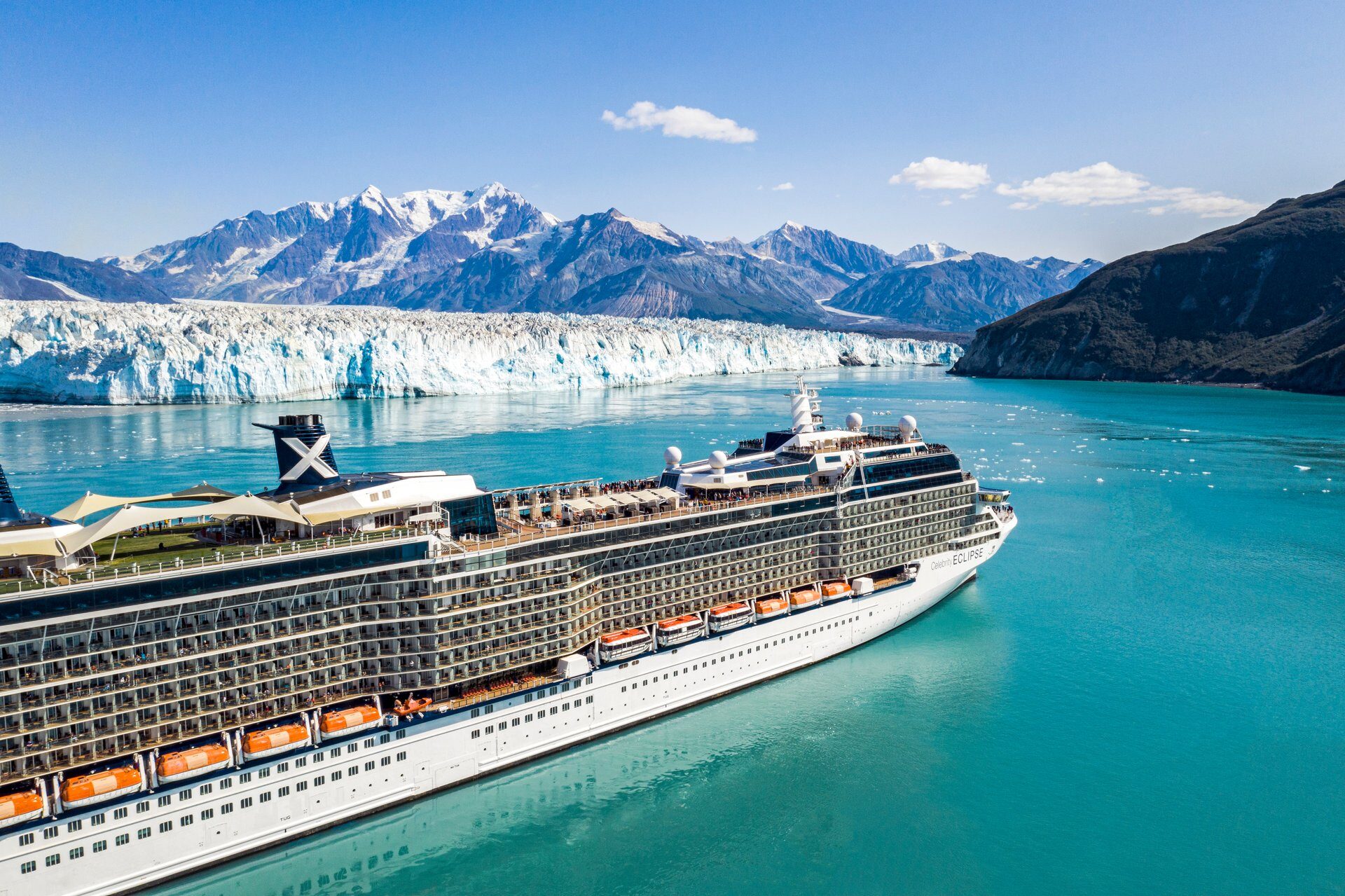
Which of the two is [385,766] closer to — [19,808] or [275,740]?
[275,740]

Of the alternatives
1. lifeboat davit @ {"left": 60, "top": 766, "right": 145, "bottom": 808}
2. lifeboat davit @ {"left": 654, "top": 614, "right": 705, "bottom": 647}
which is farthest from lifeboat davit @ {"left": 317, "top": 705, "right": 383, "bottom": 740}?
lifeboat davit @ {"left": 654, "top": 614, "right": 705, "bottom": 647}

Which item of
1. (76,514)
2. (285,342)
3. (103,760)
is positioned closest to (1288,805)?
(103,760)

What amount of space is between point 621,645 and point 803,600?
6.83 meters

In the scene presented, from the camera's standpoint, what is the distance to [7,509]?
17.5m

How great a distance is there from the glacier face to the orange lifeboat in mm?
87612

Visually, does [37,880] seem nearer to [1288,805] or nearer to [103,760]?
[103,760]

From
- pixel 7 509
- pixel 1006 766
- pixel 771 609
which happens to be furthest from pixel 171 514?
pixel 1006 766

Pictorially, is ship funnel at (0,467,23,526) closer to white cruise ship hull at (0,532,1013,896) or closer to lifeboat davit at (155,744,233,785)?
lifeboat davit at (155,744,233,785)

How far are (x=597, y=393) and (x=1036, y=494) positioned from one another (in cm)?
8222

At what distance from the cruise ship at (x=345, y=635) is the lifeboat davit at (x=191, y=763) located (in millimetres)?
36

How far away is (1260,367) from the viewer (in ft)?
412

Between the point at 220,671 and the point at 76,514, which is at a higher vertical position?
the point at 76,514

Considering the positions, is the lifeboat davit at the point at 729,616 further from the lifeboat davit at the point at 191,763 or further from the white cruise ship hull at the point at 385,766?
the lifeboat davit at the point at 191,763

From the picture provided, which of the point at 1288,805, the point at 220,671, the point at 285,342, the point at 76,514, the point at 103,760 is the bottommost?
the point at 1288,805
